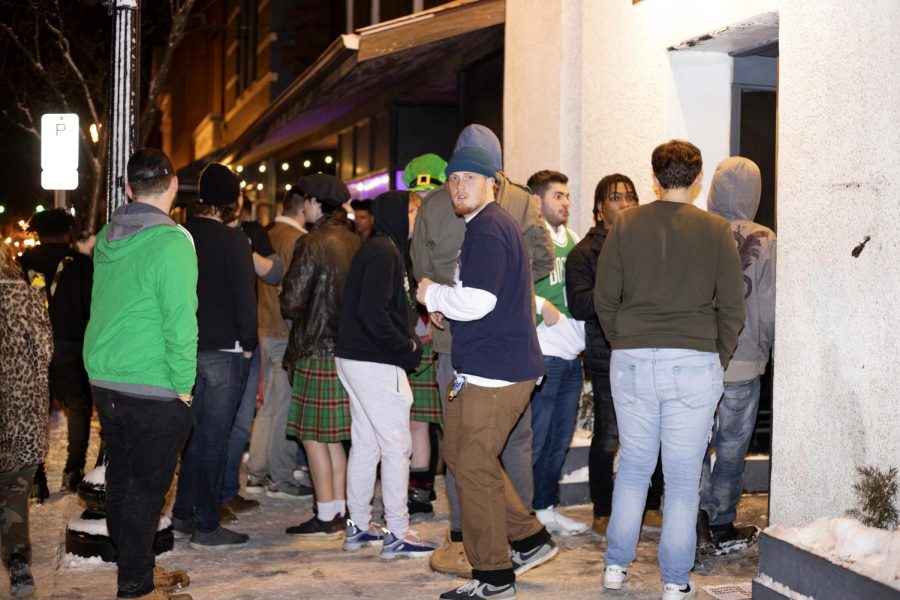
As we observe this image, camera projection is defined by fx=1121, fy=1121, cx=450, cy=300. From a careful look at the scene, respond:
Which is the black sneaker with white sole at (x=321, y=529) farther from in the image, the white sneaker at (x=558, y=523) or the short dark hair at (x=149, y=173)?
the short dark hair at (x=149, y=173)

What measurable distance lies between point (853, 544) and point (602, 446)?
2087mm

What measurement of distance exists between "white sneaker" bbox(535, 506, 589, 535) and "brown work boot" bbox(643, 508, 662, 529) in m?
0.39

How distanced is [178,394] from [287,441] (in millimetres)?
3249

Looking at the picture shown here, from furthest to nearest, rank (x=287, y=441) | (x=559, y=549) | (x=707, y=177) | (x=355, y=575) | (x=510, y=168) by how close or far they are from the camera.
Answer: (x=510, y=168) → (x=287, y=441) → (x=707, y=177) → (x=559, y=549) → (x=355, y=575)

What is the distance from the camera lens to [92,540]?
6090 millimetres

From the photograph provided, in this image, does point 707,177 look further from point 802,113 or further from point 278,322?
point 278,322

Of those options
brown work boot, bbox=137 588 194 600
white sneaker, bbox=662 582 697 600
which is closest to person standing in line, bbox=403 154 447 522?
brown work boot, bbox=137 588 194 600

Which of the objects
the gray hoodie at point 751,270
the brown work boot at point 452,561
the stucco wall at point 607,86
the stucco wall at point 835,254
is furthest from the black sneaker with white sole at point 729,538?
the stucco wall at point 607,86

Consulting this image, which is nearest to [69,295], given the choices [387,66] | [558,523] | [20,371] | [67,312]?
[67,312]

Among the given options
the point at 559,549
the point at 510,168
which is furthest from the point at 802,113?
the point at 510,168

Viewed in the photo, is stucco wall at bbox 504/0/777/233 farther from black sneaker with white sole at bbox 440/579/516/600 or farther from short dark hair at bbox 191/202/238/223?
black sneaker with white sole at bbox 440/579/516/600

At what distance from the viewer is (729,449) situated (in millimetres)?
6137

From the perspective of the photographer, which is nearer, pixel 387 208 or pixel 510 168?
pixel 387 208

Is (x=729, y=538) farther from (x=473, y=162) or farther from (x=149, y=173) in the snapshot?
(x=149, y=173)
